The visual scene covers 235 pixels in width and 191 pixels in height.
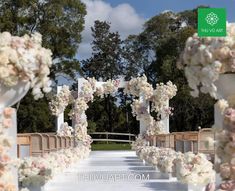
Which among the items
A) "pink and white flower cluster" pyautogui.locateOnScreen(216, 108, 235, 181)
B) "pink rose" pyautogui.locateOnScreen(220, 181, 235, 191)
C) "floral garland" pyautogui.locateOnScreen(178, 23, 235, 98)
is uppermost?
"floral garland" pyautogui.locateOnScreen(178, 23, 235, 98)

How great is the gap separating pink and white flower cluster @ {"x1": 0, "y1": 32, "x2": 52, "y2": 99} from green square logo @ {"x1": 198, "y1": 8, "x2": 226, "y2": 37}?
1.03 m

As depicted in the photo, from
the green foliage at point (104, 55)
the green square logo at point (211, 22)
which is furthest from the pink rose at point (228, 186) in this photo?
the green foliage at point (104, 55)

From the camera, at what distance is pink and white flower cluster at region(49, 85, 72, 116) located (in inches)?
580

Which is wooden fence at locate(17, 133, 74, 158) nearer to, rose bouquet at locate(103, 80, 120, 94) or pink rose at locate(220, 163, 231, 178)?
pink rose at locate(220, 163, 231, 178)

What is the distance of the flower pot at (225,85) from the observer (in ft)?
11.8

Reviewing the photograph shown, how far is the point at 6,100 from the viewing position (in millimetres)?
3822

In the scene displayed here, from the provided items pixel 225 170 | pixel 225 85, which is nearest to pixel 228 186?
pixel 225 170

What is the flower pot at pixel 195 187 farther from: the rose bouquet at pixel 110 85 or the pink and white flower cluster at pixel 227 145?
the rose bouquet at pixel 110 85

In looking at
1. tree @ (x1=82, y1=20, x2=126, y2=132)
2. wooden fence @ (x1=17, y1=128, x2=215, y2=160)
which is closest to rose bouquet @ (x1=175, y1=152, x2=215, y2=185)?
wooden fence @ (x1=17, y1=128, x2=215, y2=160)

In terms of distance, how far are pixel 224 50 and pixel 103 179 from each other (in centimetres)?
504

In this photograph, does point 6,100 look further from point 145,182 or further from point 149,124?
point 149,124

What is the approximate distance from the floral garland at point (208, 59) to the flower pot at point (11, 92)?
1045 millimetres

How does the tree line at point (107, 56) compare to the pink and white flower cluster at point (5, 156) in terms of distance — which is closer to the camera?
the pink and white flower cluster at point (5, 156)

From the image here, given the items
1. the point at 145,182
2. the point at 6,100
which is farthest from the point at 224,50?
the point at 145,182
